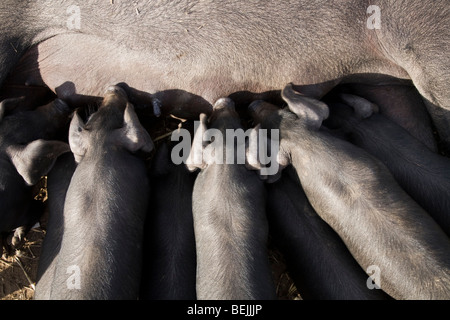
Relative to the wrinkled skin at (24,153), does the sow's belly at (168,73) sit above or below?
above

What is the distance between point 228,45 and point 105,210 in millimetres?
1264

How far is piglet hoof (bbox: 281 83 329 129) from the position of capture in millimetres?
2633

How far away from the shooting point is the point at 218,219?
A: 237 cm

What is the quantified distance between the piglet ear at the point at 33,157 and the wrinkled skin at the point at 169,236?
648 mm

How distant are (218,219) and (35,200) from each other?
1499mm

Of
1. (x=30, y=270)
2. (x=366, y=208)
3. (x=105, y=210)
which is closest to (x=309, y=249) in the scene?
(x=366, y=208)

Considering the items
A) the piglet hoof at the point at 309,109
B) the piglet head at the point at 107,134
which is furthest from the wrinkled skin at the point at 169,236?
the piglet hoof at the point at 309,109

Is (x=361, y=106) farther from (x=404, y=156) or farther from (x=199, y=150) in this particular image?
(x=199, y=150)

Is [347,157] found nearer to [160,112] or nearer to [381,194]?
[381,194]

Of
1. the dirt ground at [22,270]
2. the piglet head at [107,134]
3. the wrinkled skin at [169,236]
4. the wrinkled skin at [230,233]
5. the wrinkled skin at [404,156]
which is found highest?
the wrinkled skin at [404,156]

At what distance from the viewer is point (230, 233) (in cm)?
232

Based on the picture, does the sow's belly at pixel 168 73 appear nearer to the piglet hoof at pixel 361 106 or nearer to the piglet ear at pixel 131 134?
the piglet hoof at pixel 361 106

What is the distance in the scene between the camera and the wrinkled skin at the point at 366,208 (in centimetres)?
220
